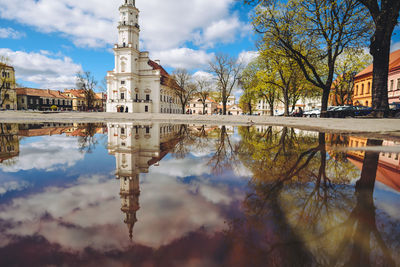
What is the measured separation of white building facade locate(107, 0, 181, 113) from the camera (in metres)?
50.6

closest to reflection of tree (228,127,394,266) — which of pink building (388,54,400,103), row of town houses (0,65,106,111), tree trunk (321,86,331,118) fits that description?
tree trunk (321,86,331,118)

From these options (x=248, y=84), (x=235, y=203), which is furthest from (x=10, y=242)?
(x=248, y=84)

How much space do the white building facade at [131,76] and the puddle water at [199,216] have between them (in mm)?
50490

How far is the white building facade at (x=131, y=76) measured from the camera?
166ft

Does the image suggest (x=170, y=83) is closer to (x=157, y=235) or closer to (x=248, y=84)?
(x=248, y=84)

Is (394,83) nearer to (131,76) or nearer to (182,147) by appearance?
(182,147)

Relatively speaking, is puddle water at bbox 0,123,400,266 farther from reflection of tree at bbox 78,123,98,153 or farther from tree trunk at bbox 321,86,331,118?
tree trunk at bbox 321,86,331,118

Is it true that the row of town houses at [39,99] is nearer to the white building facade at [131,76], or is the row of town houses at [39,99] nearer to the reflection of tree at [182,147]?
the white building facade at [131,76]

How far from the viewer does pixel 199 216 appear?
1.72m

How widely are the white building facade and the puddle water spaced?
50.5 m

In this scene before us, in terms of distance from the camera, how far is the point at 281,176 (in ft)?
9.00

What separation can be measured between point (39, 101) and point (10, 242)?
99788mm

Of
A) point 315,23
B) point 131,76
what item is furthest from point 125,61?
point 315,23

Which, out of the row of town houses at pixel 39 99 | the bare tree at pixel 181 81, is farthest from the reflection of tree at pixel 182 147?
the row of town houses at pixel 39 99
